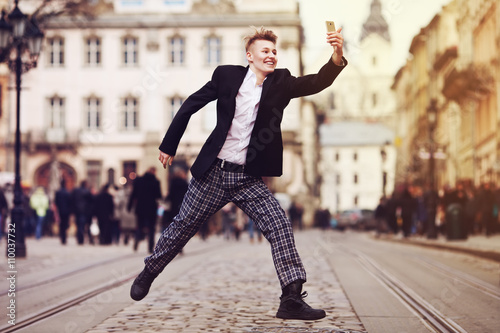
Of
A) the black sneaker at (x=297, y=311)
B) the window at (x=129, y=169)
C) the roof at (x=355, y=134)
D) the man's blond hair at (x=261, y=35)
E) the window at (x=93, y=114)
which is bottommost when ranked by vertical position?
the black sneaker at (x=297, y=311)

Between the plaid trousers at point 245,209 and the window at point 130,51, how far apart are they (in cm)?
5235

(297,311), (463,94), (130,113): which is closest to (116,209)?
(297,311)

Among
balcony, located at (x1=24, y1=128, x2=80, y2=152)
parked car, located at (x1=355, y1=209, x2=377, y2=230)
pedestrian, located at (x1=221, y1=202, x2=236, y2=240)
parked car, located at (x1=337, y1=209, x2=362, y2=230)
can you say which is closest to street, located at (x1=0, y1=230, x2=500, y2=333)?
pedestrian, located at (x1=221, y1=202, x2=236, y2=240)

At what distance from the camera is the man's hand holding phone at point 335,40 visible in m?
5.98

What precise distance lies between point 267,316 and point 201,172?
2.01 m

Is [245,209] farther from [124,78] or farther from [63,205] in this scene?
[124,78]

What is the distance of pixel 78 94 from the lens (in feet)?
191

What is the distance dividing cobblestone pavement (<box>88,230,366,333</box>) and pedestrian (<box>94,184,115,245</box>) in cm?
1256

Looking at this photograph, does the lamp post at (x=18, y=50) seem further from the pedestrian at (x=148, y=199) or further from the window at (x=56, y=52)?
the window at (x=56, y=52)

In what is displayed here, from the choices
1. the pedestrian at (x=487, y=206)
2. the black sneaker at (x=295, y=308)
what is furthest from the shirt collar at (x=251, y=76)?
the pedestrian at (x=487, y=206)

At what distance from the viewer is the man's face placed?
6391 millimetres

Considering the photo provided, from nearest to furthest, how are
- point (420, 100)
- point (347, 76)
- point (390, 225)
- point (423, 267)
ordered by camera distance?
1. point (423, 267)
2. point (390, 225)
3. point (420, 100)
4. point (347, 76)

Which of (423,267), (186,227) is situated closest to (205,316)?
(186,227)

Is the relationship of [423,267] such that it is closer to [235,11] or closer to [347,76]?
[235,11]
